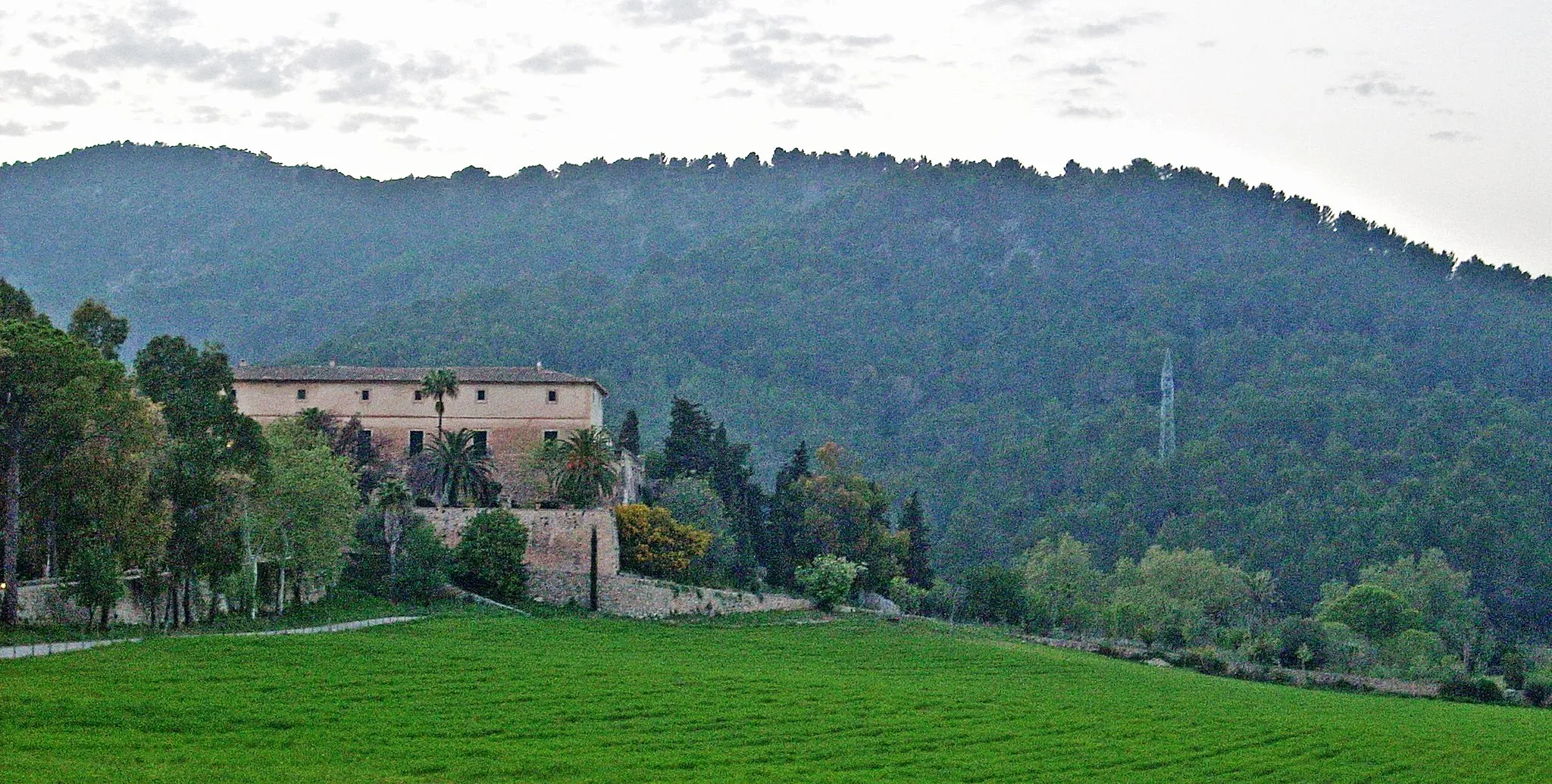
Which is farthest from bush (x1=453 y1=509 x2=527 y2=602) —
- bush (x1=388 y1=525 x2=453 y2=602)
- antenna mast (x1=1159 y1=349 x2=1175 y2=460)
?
antenna mast (x1=1159 y1=349 x2=1175 y2=460)

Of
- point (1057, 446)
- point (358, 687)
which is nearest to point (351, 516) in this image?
point (358, 687)

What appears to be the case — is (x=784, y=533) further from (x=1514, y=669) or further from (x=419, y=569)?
(x=1514, y=669)

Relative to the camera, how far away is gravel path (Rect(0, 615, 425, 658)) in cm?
4028

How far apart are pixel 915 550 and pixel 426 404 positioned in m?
28.6

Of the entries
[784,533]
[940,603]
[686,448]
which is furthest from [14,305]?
[940,603]

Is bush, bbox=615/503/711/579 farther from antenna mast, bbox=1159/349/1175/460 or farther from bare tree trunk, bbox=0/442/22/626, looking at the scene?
antenna mast, bbox=1159/349/1175/460

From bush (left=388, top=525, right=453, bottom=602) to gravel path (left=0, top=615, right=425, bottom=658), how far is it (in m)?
4.55

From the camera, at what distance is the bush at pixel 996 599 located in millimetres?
88062

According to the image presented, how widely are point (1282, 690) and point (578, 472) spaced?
80.1 feet

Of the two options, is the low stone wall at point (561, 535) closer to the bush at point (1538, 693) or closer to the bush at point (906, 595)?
the bush at point (906, 595)

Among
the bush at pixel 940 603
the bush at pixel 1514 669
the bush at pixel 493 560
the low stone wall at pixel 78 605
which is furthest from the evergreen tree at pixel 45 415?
the bush at pixel 1514 669

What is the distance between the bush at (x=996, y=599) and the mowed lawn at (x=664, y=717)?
84.1 feet

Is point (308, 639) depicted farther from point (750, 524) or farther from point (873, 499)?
point (873, 499)

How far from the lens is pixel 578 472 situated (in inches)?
2736
